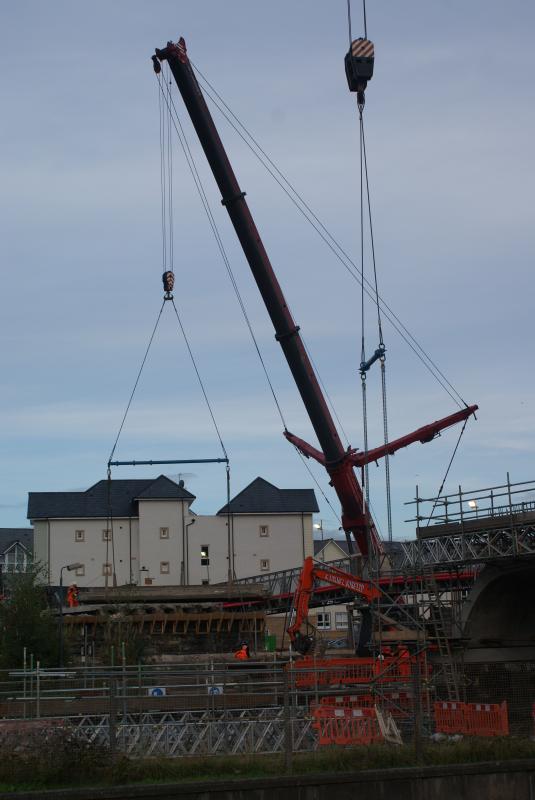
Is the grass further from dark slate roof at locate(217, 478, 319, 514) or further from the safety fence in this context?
dark slate roof at locate(217, 478, 319, 514)

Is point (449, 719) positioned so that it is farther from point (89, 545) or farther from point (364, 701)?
point (89, 545)

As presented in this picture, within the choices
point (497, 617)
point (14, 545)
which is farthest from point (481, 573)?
point (14, 545)

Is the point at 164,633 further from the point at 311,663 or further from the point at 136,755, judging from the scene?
the point at 136,755

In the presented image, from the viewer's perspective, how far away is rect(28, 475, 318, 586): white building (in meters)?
90.1

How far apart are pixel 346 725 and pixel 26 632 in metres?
24.8

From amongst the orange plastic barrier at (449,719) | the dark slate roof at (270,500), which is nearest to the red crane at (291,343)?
the orange plastic barrier at (449,719)

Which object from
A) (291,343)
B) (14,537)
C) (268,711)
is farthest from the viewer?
(14,537)

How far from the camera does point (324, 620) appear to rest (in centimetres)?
9494

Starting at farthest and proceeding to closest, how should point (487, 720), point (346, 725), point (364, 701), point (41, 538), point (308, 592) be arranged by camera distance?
point (41, 538) < point (308, 592) < point (364, 701) < point (487, 720) < point (346, 725)

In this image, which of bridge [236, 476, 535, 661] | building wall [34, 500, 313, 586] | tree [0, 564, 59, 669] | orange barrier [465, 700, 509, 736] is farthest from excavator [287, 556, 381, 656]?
building wall [34, 500, 313, 586]

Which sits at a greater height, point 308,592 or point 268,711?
point 308,592

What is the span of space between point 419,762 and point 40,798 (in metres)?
5.60

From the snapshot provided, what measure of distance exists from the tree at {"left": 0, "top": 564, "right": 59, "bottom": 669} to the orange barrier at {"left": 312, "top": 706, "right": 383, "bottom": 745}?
23466 mm

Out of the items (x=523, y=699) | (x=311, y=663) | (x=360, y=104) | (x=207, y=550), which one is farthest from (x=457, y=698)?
(x=207, y=550)
